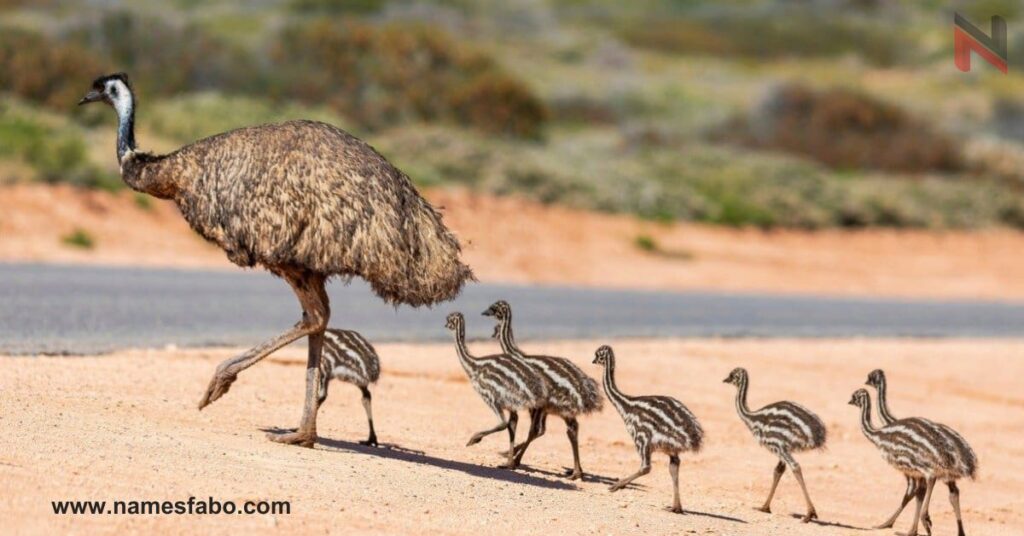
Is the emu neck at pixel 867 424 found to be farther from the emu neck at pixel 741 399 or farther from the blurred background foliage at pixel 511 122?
the blurred background foliage at pixel 511 122

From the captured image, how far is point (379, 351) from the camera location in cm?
1812

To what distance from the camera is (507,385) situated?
41.8ft

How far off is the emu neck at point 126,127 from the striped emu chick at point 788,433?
4863mm

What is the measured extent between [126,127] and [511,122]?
36.4 metres

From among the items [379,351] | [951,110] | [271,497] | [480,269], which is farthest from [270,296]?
[951,110]

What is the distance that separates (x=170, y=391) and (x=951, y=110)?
205 ft

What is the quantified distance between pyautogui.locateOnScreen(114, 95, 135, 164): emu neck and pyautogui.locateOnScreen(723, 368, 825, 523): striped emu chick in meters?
4.86

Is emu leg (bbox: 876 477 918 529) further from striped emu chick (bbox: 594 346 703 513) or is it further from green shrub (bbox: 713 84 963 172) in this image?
green shrub (bbox: 713 84 963 172)

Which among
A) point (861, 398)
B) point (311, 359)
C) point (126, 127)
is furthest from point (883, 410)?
point (126, 127)

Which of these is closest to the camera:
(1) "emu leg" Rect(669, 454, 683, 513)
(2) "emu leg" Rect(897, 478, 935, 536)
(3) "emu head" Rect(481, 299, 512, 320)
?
(1) "emu leg" Rect(669, 454, 683, 513)

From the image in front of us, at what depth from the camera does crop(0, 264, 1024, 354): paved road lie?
17781mm

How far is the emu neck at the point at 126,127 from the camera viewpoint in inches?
467

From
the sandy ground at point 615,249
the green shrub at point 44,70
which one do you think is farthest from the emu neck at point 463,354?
the green shrub at point 44,70

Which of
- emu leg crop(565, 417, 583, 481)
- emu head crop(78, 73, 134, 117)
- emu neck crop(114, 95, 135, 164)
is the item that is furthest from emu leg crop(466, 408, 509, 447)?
emu head crop(78, 73, 134, 117)
